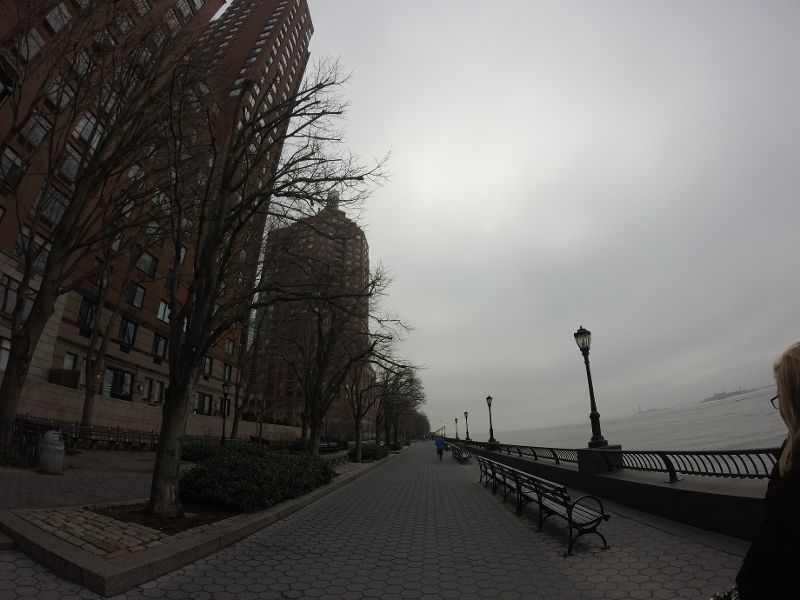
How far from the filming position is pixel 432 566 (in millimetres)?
5855

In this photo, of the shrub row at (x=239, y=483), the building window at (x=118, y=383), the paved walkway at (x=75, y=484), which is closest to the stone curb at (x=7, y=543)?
the paved walkway at (x=75, y=484)

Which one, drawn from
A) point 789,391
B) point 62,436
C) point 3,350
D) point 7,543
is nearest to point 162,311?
point 3,350

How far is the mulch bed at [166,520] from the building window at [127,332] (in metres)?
28.2

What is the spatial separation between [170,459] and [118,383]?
29327 mm

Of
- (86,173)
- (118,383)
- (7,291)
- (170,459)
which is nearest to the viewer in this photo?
(170,459)

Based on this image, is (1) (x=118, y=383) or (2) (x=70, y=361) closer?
(2) (x=70, y=361)

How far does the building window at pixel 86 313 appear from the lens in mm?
28859

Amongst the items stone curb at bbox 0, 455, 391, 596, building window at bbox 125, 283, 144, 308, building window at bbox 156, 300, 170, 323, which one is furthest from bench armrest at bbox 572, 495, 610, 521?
building window at bbox 156, 300, 170, 323

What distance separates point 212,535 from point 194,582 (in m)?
1.53

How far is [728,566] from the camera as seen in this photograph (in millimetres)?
5004

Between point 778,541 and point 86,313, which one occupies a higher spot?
point 86,313

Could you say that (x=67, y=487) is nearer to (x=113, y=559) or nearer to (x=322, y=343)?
(x=113, y=559)

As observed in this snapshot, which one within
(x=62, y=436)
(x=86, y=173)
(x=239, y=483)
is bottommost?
(x=239, y=483)

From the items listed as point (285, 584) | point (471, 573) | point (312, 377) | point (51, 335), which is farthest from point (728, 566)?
point (51, 335)
